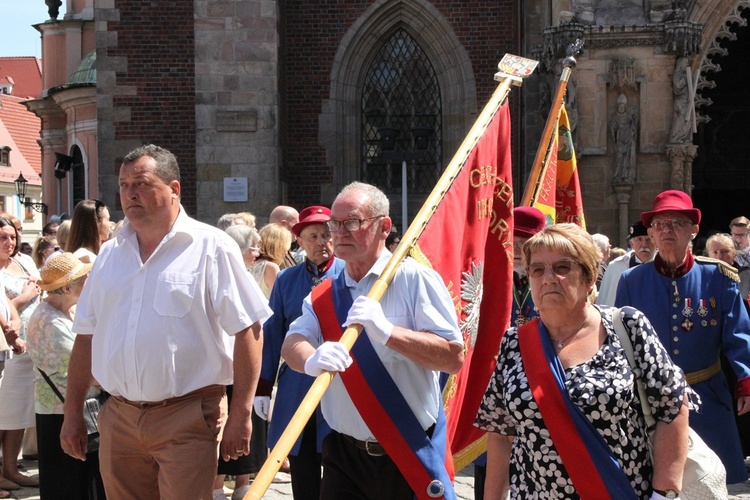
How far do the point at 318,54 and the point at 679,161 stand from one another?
21.9ft

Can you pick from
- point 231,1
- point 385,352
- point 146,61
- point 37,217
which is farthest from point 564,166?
point 37,217

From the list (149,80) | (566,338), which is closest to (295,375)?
(566,338)

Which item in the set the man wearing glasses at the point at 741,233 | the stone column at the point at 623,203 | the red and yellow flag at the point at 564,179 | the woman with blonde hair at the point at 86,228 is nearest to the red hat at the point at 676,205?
the red and yellow flag at the point at 564,179

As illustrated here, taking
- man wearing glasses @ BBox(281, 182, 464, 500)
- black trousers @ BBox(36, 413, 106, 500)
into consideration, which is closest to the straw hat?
black trousers @ BBox(36, 413, 106, 500)

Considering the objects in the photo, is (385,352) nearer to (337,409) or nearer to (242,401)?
(337,409)

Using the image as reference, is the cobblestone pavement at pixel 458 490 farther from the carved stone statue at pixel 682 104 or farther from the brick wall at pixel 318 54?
the brick wall at pixel 318 54

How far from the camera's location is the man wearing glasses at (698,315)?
5531mm

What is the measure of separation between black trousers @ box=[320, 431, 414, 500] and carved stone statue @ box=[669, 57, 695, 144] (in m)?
10.9

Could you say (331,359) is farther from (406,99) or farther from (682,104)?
(406,99)

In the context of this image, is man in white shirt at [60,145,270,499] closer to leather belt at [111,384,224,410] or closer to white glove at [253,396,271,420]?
leather belt at [111,384,224,410]

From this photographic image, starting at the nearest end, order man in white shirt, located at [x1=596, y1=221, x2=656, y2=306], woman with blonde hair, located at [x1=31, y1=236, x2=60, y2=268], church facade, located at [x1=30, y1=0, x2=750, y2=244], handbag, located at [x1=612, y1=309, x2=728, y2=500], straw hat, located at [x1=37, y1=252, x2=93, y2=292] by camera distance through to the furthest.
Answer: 1. handbag, located at [x1=612, y1=309, x2=728, y2=500]
2. straw hat, located at [x1=37, y1=252, x2=93, y2=292]
3. man in white shirt, located at [x1=596, y1=221, x2=656, y2=306]
4. woman with blonde hair, located at [x1=31, y1=236, x2=60, y2=268]
5. church facade, located at [x1=30, y1=0, x2=750, y2=244]

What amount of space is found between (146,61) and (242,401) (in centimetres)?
1427

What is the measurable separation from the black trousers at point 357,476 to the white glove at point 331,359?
0.60m

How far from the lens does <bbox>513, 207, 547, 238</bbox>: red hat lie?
5.87 meters
